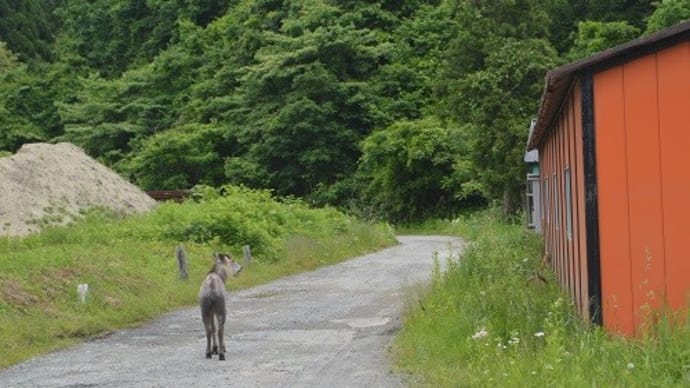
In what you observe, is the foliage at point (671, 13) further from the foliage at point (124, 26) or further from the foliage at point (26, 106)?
the foliage at point (124, 26)

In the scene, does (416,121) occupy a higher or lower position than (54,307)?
higher

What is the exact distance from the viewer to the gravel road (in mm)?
10672

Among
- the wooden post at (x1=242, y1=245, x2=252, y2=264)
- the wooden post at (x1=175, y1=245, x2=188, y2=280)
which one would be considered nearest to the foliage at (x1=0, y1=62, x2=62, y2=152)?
the wooden post at (x1=242, y1=245, x2=252, y2=264)

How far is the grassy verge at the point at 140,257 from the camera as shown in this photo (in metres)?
14.5

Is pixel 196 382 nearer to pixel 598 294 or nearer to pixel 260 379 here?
pixel 260 379

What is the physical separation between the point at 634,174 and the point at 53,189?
2168cm

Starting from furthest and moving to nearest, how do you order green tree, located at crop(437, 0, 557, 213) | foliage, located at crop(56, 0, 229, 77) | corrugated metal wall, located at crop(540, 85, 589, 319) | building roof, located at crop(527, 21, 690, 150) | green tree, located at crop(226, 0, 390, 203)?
1. foliage, located at crop(56, 0, 229, 77)
2. green tree, located at crop(226, 0, 390, 203)
3. green tree, located at crop(437, 0, 557, 213)
4. corrugated metal wall, located at crop(540, 85, 589, 319)
5. building roof, located at crop(527, 21, 690, 150)

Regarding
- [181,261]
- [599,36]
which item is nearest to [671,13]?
[599,36]

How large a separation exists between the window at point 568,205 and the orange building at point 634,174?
208 centimetres

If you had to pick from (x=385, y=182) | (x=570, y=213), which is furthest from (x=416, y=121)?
(x=570, y=213)

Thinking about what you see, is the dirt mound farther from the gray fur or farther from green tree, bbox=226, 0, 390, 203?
green tree, bbox=226, 0, 390, 203

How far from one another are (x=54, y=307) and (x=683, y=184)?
988 centimetres

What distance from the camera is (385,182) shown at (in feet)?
161

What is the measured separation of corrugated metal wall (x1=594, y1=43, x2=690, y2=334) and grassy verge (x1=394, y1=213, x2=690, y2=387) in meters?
0.53
